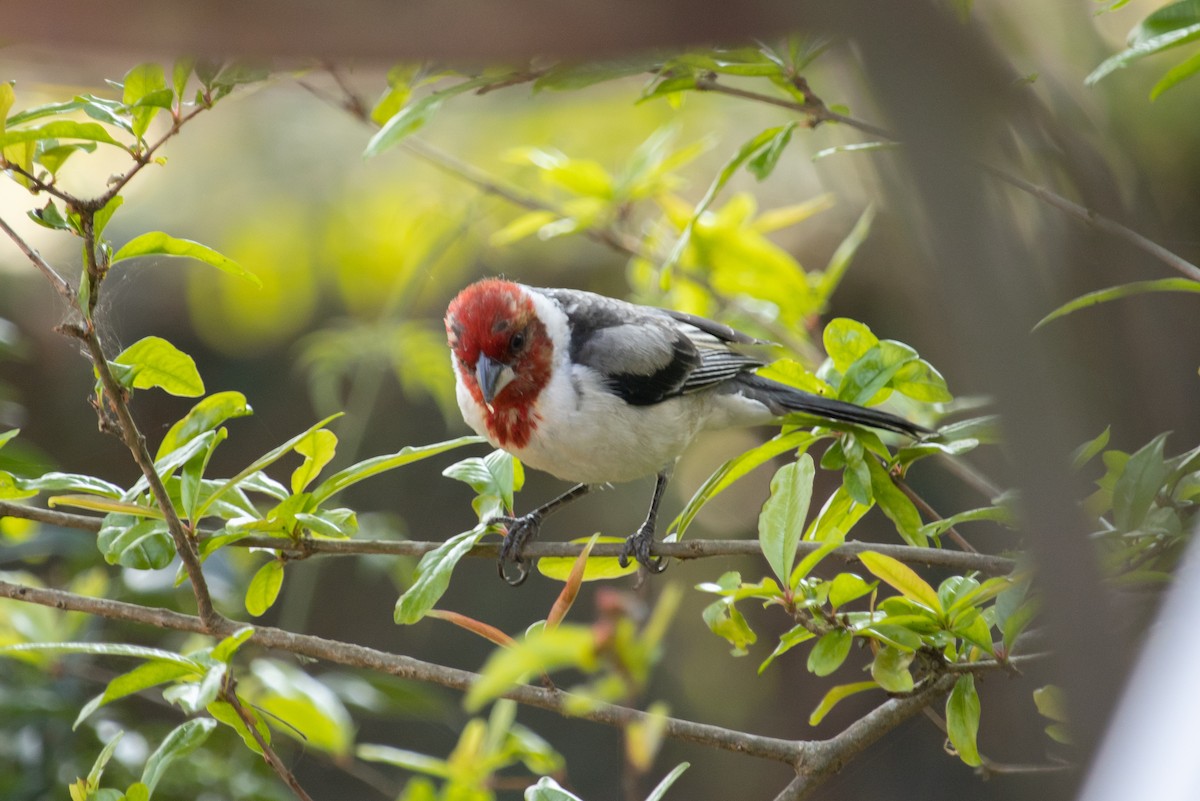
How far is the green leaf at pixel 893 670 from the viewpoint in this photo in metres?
1.75

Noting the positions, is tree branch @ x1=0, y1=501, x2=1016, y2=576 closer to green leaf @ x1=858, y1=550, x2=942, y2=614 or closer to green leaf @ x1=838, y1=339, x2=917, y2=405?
green leaf @ x1=858, y1=550, x2=942, y2=614

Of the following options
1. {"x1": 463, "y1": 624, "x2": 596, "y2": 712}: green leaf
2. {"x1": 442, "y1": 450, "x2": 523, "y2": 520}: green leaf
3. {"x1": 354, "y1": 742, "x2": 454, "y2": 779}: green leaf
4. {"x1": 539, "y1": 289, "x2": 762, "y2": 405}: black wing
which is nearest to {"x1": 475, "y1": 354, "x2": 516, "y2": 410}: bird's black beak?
{"x1": 539, "y1": 289, "x2": 762, "y2": 405}: black wing

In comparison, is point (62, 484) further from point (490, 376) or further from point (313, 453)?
point (490, 376)

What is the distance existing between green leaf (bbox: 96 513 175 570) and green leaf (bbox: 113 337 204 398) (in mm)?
252

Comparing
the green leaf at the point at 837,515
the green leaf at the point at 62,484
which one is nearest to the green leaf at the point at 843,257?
the green leaf at the point at 837,515

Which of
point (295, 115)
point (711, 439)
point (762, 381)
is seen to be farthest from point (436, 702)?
point (295, 115)

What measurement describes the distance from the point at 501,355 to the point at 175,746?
145 cm

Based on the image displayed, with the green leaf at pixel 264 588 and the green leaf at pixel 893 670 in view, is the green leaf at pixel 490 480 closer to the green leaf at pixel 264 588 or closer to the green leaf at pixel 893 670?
the green leaf at pixel 264 588

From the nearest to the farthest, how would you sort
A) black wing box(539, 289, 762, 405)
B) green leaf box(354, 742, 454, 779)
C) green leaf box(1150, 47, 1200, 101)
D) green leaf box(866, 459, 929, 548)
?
1. green leaf box(354, 742, 454, 779)
2. green leaf box(1150, 47, 1200, 101)
3. green leaf box(866, 459, 929, 548)
4. black wing box(539, 289, 762, 405)

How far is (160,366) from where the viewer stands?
185cm

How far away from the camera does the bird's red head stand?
9.11 feet

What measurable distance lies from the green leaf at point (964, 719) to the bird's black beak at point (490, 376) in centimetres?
143

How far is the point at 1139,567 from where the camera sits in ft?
5.15

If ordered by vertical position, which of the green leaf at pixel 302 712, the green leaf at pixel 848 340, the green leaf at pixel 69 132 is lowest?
the green leaf at pixel 302 712
